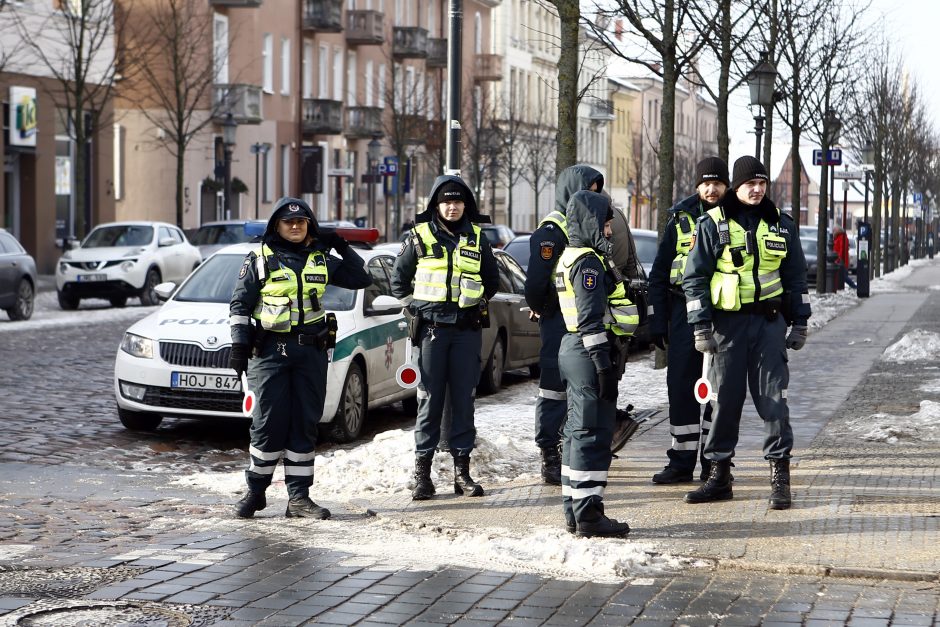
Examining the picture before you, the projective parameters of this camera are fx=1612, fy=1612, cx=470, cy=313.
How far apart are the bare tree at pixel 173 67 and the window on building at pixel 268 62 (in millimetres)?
4029

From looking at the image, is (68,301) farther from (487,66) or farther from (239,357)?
(487,66)

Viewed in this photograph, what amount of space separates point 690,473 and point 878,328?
1506 cm

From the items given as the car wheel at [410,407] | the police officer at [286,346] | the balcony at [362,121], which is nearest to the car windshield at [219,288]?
the car wheel at [410,407]

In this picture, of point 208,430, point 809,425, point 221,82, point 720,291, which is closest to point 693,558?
point 720,291

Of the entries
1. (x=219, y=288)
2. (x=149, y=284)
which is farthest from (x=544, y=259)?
(x=149, y=284)

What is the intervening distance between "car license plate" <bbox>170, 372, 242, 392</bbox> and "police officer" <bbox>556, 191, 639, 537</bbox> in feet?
14.4

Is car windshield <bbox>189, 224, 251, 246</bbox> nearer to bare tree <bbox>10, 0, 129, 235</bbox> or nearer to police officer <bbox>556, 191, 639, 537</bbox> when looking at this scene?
bare tree <bbox>10, 0, 129, 235</bbox>

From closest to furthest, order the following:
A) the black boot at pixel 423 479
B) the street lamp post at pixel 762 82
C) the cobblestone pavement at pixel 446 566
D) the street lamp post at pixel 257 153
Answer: the cobblestone pavement at pixel 446 566, the black boot at pixel 423 479, the street lamp post at pixel 762 82, the street lamp post at pixel 257 153

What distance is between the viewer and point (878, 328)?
24.0 metres

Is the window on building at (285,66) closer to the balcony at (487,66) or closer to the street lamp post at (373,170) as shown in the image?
the street lamp post at (373,170)

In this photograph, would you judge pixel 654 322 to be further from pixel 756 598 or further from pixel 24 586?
pixel 24 586

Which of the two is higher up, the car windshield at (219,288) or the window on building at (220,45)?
the window on building at (220,45)

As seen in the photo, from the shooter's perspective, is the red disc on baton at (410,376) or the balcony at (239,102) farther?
the balcony at (239,102)

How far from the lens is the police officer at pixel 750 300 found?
8812 millimetres
